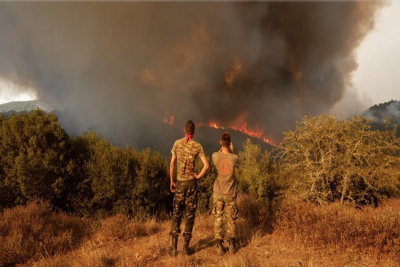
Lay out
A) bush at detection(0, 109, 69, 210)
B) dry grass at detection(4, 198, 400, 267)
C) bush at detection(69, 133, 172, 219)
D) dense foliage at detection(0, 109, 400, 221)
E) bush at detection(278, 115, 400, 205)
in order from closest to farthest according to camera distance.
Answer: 1. dry grass at detection(4, 198, 400, 267)
2. bush at detection(0, 109, 69, 210)
3. dense foliage at detection(0, 109, 400, 221)
4. bush at detection(69, 133, 172, 219)
5. bush at detection(278, 115, 400, 205)

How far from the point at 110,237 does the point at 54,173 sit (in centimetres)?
397

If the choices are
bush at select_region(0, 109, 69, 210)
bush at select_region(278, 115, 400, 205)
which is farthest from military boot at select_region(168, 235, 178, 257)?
bush at select_region(278, 115, 400, 205)

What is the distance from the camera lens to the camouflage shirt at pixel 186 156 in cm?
534

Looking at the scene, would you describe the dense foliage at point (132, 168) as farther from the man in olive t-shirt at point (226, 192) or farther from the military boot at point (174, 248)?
the military boot at point (174, 248)

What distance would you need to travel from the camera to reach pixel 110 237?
6.77 metres

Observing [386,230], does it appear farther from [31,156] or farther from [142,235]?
[31,156]

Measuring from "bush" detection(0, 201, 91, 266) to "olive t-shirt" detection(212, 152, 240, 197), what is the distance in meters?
4.59

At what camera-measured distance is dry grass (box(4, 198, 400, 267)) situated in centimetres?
511

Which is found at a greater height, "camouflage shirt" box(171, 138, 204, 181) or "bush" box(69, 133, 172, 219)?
"camouflage shirt" box(171, 138, 204, 181)

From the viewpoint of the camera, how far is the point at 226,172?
18.1ft

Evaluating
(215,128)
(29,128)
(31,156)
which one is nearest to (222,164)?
(31,156)

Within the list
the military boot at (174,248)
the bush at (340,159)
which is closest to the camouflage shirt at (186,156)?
the military boot at (174,248)

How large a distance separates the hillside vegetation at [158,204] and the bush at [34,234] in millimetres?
27

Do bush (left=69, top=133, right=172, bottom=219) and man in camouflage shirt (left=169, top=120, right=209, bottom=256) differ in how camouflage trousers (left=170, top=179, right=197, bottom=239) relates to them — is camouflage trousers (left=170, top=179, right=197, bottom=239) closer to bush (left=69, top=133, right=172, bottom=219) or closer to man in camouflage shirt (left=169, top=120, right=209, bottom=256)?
man in camouflage shirt (left=169, top=120, right=209, bottom=256)
